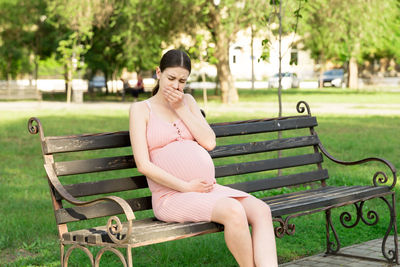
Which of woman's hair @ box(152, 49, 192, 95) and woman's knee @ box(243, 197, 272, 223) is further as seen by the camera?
woman's hair @ box(152, 49, 192, 95)

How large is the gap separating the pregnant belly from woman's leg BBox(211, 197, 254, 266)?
40cm

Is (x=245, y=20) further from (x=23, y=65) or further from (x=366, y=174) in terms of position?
(x=23, y=65)

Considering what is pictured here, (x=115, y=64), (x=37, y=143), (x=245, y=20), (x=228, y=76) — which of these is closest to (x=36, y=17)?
(x=115, y=64)

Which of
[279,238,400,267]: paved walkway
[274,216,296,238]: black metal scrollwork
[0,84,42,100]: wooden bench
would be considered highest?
[274,216,296,238]: black metal scrollwork

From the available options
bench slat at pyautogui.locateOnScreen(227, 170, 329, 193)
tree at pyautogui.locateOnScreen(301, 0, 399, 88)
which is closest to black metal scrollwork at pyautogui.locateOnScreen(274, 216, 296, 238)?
bench slat at pyautogui.locateOnScreen(227, 170, 329, 193)

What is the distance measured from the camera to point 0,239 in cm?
616

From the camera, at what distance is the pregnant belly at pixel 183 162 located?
4.48 metres

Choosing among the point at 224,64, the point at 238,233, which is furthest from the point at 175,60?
the point at 224,64

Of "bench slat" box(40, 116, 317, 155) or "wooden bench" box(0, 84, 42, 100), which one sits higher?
"bench slat" box(40, 116, 317, 155)

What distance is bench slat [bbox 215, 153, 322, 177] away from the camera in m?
5.27

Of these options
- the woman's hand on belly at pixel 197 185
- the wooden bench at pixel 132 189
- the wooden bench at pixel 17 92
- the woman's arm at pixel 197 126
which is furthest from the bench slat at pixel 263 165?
the wooden bench at pixel 17 92

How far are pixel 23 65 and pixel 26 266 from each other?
2153 inches

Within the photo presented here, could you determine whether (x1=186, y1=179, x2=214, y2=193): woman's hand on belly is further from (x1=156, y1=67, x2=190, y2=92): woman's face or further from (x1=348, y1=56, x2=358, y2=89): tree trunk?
(x1=348, y1=56, x2=358, y2=89): tree trunk

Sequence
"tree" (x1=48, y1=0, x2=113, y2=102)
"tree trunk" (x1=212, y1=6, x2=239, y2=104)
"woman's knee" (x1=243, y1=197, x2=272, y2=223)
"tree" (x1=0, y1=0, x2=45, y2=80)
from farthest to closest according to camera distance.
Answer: "tree" (x1=0, y1=0, x2=45, y2=80) → "tree trunk" (x1=212, y1=6, x2=239, y2=104) → "tree" (x1=48, y1=0, x2=113, y2=102) → "woman's knee" (x1=243, y1=197, x2=272, y2=223)
